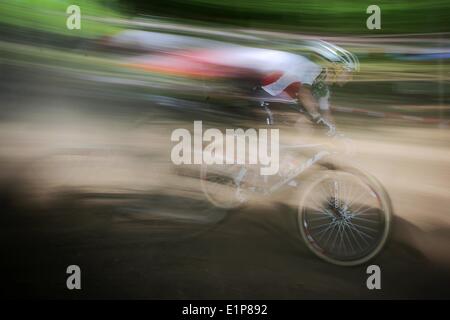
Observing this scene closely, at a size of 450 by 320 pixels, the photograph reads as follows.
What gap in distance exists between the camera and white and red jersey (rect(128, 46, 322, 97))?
3107 millimetres

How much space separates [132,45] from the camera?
3131 mm

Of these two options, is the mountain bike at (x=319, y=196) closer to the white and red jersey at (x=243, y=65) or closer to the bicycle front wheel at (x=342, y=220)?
the bicycle front wheel at (x=342, y=220)

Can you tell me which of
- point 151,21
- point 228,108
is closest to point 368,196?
point 228,108

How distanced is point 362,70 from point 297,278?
1.28m

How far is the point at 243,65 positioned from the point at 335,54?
535 millimetres

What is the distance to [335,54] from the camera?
120 inches

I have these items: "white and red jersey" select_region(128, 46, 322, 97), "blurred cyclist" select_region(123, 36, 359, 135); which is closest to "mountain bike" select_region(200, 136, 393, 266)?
"blurred cyclist" select_region(123, 36, 359, 135)

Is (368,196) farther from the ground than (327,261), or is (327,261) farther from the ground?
(368,196)

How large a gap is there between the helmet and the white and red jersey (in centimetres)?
8

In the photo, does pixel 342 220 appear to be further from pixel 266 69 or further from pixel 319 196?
pixel 266 69
